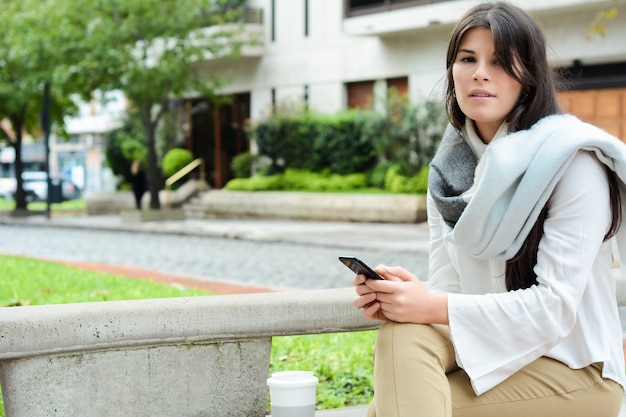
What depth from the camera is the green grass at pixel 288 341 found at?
4862mm

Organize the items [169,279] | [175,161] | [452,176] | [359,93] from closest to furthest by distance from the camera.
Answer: [452,176], [169,279], [359,93], [175,161]

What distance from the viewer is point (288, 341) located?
580 cm

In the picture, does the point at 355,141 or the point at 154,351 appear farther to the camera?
the point at 355,141

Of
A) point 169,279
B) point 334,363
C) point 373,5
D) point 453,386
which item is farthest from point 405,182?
point 453,386

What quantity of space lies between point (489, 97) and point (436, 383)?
778 mm

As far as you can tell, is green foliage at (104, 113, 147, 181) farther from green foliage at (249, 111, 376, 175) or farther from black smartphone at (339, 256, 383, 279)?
black smartphone at (339, 256, 383, 279)

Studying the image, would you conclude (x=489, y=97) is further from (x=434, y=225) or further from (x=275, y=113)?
(x=275, y=113)

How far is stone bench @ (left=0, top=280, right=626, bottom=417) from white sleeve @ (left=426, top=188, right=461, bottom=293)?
35.3 inches

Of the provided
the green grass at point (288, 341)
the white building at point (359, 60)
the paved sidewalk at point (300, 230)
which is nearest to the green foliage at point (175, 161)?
the white building at point (359, 60)

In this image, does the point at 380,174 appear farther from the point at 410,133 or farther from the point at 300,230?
the point at 300,230

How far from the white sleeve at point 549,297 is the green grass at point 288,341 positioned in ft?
7.04

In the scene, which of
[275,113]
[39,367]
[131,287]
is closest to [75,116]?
→ [275,113]

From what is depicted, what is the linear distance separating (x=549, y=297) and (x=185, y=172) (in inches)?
1058

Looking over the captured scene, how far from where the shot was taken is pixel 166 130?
31031mm
